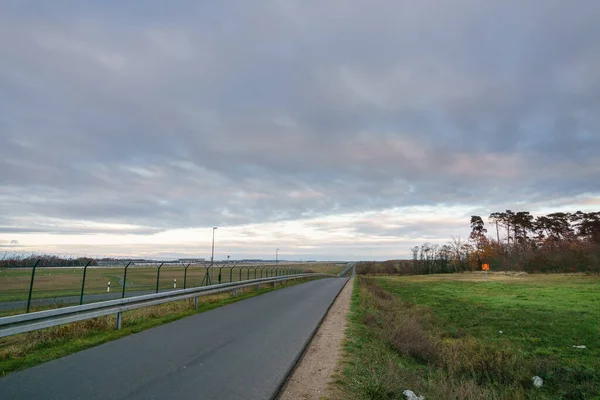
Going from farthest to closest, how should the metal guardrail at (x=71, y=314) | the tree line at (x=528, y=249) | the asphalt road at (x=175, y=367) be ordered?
1. the tree line at (x=528, y=249)
2. the metal guardrail at (x=71, y=314)
3. the asphalt road at (x=175, y=367)

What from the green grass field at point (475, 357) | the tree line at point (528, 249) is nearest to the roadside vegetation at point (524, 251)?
the tree line at point (528, 249)

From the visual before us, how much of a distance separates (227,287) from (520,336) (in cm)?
1445

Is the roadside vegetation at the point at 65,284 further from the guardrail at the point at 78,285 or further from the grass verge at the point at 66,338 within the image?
the grass verge at the point at 66,338

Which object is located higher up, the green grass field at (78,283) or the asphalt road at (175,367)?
the asphalt road at (175,367)

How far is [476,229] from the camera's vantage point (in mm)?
113500

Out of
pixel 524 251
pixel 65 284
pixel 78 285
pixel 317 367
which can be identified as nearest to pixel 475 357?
pixel 317 367

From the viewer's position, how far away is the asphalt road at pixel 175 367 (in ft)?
17.8

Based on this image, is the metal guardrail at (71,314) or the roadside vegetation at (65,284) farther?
the roadside vegetation at (65,284)

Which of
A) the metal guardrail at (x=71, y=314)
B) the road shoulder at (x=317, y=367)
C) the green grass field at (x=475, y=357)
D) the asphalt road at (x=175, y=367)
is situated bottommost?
the green grass field at (x=475, y=357)

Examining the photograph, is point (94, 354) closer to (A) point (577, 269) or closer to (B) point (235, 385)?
(B) point (235, 385)

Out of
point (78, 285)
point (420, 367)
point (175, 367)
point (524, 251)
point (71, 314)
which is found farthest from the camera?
point (524, 251)

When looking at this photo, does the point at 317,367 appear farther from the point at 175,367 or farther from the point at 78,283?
the point at 78,283

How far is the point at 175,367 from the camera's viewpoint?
22.1ft

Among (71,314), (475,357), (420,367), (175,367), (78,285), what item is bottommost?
(475,357)
